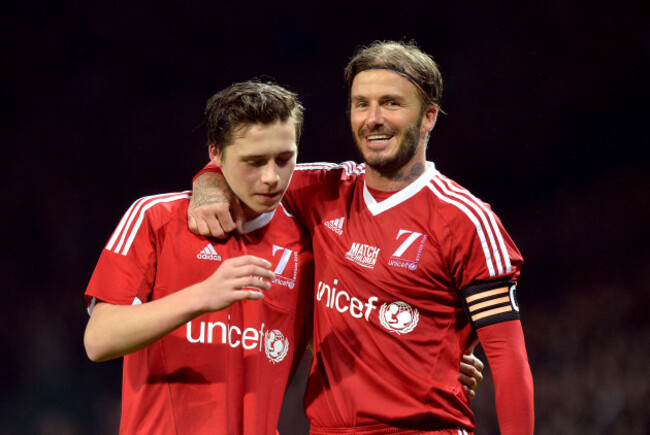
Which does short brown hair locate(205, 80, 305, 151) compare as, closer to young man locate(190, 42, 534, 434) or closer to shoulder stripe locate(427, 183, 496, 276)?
young man locate(190, 42, 534, 434)

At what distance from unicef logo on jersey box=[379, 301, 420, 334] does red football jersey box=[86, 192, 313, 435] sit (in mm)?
312

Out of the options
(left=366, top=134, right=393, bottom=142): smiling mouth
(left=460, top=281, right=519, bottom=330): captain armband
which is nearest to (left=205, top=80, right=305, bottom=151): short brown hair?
(left=366, top=134, right=393, bottom=142): smiling mouth

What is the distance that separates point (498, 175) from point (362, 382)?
2.93m

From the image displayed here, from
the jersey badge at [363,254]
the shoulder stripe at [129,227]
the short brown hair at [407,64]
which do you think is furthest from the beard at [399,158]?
the shoulder stripe at [129,227]

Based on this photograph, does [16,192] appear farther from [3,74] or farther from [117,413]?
[117,413]

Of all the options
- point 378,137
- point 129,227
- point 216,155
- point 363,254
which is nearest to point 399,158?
point 378,137

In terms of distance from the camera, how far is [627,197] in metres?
4.47

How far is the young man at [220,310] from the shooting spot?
1.84 m

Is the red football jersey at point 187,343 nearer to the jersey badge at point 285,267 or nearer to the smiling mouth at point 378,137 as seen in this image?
the jersey badge at point 285,267

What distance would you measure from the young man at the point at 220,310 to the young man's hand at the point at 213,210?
3cm

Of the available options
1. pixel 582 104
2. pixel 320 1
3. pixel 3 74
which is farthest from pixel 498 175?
pixel 3 74

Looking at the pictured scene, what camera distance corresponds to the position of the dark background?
4023 millimetres

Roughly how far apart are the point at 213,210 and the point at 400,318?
613mm

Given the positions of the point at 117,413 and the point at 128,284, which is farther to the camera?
the point at 117,413
